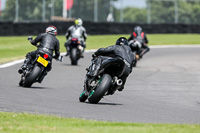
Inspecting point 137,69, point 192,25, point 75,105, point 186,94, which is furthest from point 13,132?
point 192,25

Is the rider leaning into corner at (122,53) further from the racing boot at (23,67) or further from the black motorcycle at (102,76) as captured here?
the racing boot at (23,67)

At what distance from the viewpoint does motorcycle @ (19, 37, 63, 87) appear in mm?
12812

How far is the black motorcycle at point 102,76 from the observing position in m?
10.2

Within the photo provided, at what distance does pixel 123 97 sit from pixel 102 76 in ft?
6.56

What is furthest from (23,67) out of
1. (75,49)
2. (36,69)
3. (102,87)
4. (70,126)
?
(75,49)

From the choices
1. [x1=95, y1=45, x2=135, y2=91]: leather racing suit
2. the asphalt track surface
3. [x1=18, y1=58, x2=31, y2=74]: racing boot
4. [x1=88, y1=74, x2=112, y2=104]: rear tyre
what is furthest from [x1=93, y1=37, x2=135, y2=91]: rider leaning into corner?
[x1=18, y1=58, x2=31, y2=74]: racing boot

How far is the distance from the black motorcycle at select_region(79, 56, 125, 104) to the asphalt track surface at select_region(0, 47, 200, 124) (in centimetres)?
24

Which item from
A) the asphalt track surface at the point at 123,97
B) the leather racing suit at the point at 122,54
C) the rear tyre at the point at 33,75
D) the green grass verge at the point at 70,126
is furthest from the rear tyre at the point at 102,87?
the rear tyre at the point at 33,75

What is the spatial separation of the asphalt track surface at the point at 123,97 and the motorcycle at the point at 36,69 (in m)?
0.22

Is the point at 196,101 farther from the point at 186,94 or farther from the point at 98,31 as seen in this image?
the point at 98,31

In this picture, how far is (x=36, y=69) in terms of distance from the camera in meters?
12.8

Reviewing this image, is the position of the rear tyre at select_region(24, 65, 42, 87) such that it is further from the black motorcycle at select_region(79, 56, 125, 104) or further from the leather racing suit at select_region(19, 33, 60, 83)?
the black motorcycle at select_region(79, 56, 125, 104)

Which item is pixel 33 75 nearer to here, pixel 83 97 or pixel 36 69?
pixel 36 69

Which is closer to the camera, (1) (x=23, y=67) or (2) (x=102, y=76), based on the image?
(2) (x=102, y=76)
